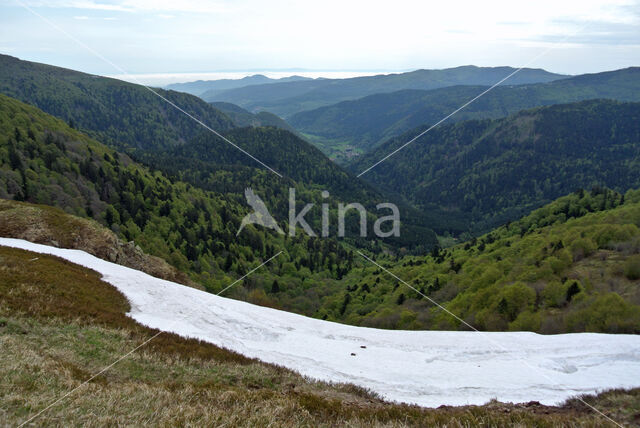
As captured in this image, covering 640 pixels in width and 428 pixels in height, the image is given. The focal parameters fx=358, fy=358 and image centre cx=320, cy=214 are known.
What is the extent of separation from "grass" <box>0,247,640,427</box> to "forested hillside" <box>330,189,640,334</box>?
17870 mm

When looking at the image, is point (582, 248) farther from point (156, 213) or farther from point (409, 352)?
point (156, 213)

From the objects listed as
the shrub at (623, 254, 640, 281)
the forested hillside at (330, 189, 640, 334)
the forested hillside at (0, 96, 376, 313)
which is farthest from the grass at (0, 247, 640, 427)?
the forested hillside at (0, 96, 376, 313)

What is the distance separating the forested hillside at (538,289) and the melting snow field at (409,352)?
26.7ft

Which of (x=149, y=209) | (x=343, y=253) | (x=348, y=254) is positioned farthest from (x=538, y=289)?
(x=348, y=254)

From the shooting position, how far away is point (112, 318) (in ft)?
64.8

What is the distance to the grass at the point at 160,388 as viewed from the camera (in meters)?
10.1

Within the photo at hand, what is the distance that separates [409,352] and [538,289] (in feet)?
89.8

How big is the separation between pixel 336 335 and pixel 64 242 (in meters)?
27.6

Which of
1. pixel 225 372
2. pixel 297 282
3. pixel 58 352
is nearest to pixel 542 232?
pixel 297 282

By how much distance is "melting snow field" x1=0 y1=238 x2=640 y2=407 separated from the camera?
57.1 feet

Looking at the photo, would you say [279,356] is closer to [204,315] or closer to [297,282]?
[204,315]

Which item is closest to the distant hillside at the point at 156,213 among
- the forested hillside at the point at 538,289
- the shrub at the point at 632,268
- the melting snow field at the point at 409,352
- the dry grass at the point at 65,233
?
the forested hillside at the point at 538,289

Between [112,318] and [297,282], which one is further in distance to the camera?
[297,282]

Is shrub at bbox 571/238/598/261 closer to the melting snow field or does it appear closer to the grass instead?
the melting snow field
